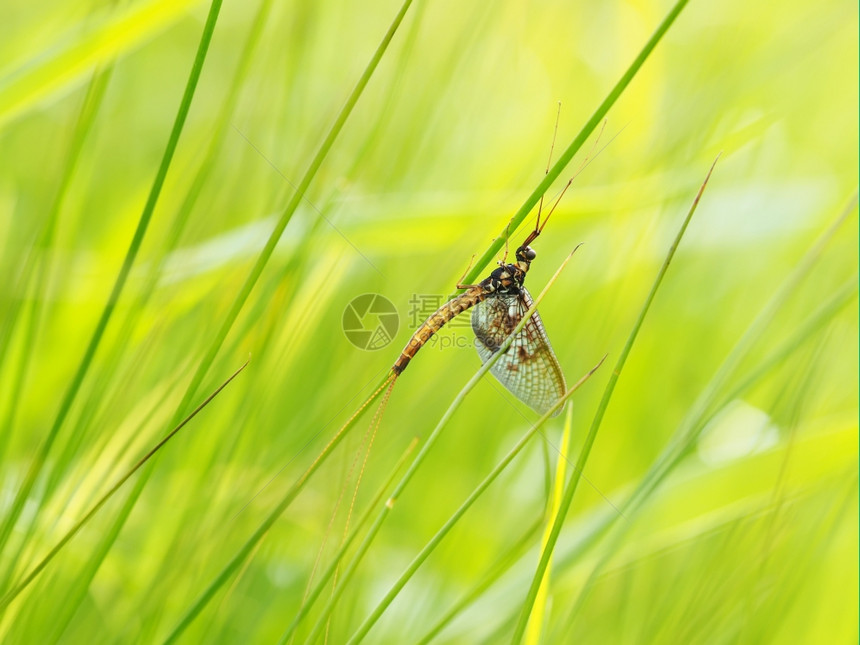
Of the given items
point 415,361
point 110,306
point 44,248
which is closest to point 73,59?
point 44,248

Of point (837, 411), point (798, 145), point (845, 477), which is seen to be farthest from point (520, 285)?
point (798, 145)

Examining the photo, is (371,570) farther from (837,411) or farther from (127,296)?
(837,411)

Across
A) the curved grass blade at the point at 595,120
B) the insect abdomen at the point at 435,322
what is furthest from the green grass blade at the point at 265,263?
the insect abdomen at the point at 435,322

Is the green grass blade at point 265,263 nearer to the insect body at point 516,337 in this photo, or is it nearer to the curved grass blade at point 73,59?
the curved grass blade at point 73,59

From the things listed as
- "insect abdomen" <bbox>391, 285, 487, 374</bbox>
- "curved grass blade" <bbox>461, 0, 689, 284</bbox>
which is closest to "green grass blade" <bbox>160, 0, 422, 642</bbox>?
"curved grass blade" <bbox>461, 0, 689, 284</bbox>

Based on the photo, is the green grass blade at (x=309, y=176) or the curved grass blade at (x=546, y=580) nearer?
the green grass blade at (x=309, y=176)

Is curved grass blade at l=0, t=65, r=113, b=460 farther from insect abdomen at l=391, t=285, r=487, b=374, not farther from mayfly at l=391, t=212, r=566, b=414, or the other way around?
mayfly at l=391, t=212, r=566, b=414

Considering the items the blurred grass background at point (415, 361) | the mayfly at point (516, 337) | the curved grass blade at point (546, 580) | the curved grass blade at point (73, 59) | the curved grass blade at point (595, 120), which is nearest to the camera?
the curved grass blade at point (595, 120)
